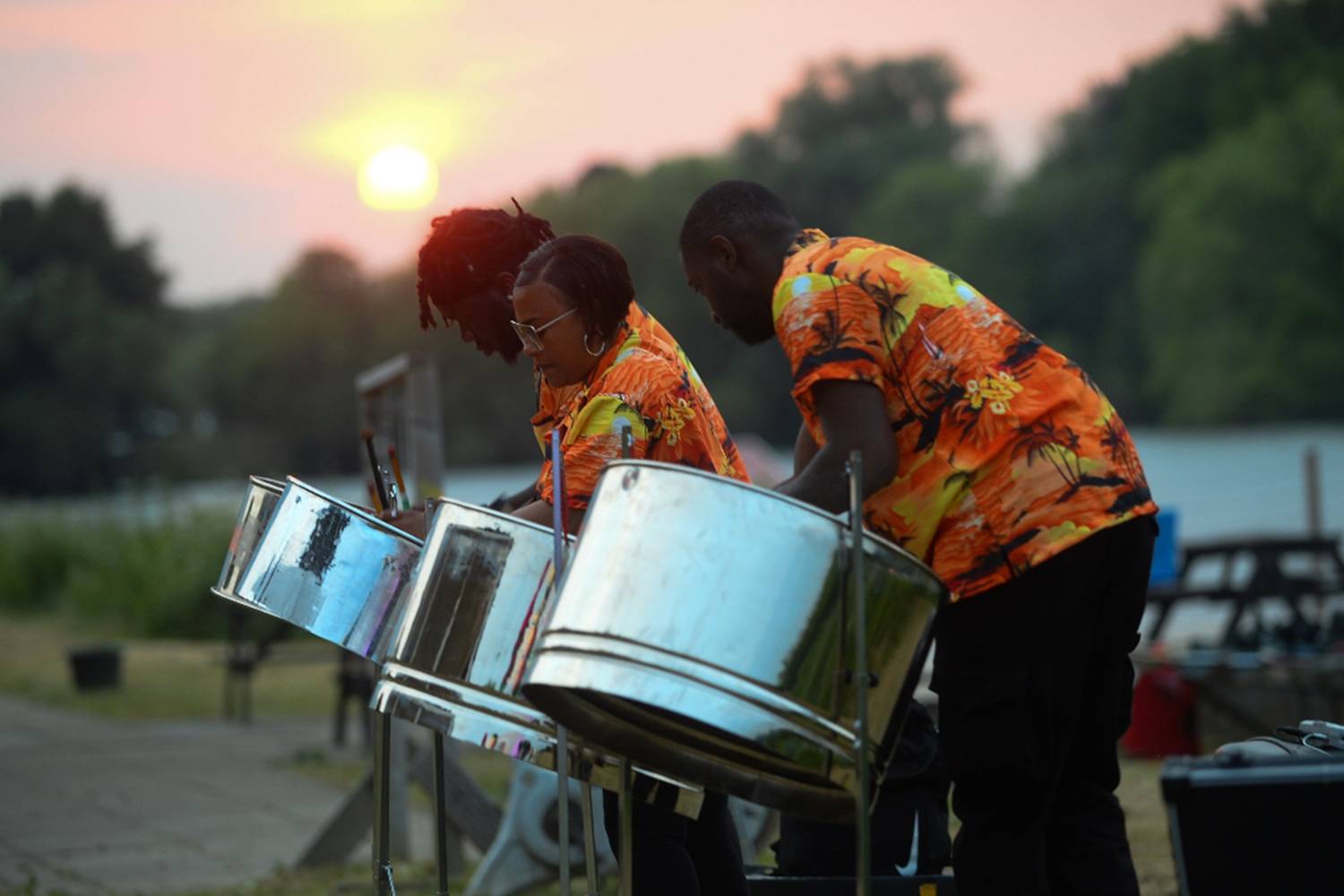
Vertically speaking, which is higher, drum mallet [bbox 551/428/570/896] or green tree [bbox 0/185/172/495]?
green tree [bbox 0/185/172/495]

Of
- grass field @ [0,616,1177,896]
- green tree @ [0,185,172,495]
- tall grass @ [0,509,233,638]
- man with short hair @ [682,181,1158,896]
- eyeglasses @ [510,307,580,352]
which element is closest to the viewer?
man with short hair @ [682,181,1158,896]

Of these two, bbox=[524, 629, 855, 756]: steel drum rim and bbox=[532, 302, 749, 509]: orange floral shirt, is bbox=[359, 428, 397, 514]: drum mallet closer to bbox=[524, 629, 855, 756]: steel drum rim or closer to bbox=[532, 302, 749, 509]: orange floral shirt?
bbox=[532, 302, 749, 509]: orange floral shirt

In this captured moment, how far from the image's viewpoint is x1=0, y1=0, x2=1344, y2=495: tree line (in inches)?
1049

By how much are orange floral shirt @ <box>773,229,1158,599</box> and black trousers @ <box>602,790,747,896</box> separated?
0.49m

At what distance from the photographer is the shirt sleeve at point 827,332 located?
1.60m

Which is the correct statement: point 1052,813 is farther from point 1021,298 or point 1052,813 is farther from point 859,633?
point 1021,298

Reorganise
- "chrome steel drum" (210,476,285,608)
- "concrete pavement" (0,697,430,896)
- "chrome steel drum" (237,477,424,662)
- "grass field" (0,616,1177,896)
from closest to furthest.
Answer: "chrome steel drum" (237,477,424,662), "chrome steel drum" (210,476,285,608), "grass field" (0,616,1177,896), "concrete pavement" (0,697,430,896)

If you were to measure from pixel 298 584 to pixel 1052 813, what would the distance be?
3.13 ft

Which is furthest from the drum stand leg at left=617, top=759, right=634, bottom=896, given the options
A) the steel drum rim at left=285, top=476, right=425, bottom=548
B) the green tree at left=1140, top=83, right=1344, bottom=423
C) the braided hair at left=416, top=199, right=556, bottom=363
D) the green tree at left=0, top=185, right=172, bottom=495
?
the green tree at left=0, top=185, right=172, bottom=495

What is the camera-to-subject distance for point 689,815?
75.5 inches

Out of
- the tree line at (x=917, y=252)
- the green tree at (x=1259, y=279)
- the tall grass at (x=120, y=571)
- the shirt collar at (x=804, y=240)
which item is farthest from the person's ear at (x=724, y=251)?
the tree line at (x=917, y=252)

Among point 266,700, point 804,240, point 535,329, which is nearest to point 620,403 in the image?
point 535,329

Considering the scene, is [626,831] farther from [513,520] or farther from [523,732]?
[513,520]

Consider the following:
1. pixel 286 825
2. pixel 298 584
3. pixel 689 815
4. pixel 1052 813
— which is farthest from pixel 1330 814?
pixel 286 825
